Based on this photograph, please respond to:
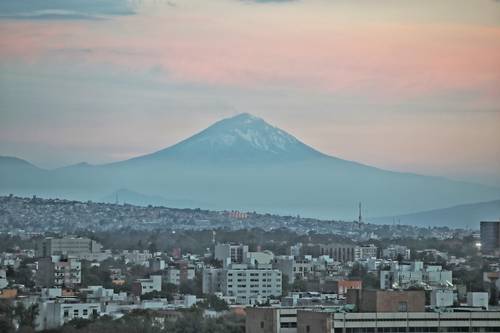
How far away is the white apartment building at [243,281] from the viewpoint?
100 meters

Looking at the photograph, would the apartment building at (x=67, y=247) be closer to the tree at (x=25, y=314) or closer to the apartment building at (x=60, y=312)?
the apartment building at (x=60, y=312)

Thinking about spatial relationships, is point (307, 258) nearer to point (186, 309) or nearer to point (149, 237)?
point (149, 237)

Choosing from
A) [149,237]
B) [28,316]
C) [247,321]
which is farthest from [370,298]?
[149,237]

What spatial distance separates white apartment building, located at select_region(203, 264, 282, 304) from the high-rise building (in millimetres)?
11599

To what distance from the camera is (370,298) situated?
4728cm

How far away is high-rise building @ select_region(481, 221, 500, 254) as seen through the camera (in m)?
112

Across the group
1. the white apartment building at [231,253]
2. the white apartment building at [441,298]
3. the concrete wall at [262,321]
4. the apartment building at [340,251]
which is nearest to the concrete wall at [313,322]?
the concrete wall at [262,321]

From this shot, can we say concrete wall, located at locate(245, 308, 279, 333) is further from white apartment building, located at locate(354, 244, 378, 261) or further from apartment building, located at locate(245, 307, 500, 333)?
white apartment building, located at locate(354, 244, 378, 261)

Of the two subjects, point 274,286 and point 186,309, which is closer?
point 186,309

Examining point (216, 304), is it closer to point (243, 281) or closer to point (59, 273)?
point (243, 281)

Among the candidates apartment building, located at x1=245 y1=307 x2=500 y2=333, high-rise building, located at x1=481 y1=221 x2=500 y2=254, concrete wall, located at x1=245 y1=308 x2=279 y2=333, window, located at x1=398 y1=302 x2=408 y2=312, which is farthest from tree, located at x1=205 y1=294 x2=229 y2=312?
window, located at x1=398 y1=302 x2=408 y2=312

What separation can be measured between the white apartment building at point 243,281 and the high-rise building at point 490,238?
11.6 m

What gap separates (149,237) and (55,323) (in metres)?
96.5

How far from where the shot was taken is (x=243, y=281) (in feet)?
343
